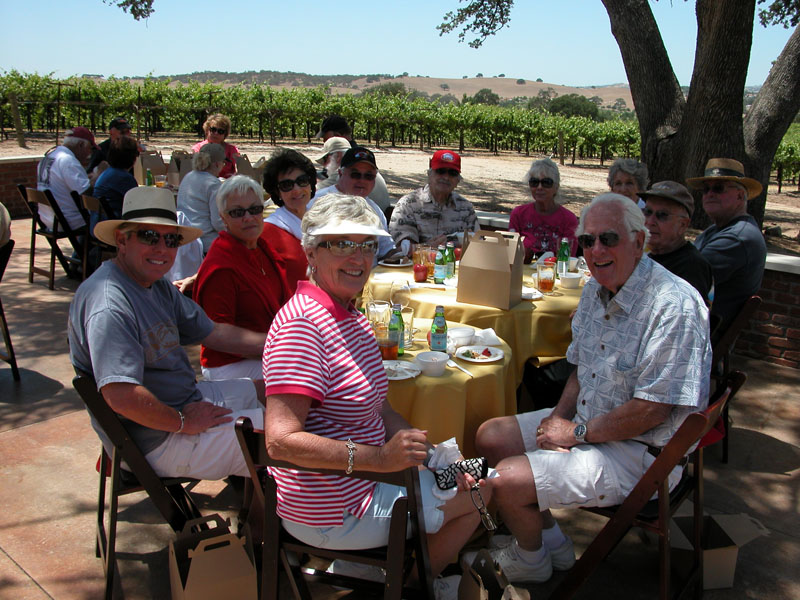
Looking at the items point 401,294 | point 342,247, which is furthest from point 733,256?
point 342,247

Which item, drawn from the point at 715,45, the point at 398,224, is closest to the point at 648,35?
the point at 715,45

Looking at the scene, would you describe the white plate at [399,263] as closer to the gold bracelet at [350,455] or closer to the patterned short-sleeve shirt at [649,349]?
the patterned short-sleeve shirt at [649,349]

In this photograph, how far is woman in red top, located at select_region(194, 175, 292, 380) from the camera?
117 inches

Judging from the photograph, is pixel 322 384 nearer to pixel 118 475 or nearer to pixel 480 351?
pixel 118 475

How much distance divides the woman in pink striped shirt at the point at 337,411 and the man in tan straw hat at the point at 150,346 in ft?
1.84

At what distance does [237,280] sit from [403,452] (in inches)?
59.9

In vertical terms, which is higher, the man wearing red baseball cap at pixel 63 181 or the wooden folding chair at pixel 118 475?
the man wearing red baseball cap at pixel 63 181

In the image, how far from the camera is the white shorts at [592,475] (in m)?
2.35

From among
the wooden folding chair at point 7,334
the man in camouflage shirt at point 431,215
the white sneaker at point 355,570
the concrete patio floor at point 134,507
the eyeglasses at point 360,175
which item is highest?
the eyeglasses at point 360,175

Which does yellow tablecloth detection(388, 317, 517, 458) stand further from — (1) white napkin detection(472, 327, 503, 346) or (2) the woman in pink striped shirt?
(2) the woman in pink striped shirt

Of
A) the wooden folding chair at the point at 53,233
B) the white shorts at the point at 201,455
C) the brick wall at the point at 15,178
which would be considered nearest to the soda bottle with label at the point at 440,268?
the white shorts at the point at 201,455

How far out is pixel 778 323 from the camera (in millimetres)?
5387

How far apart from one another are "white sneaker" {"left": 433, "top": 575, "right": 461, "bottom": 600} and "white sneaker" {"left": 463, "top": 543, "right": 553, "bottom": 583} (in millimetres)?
216

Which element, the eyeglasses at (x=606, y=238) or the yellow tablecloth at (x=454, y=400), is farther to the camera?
the yellow tablecloth at (x=454, y=400)
